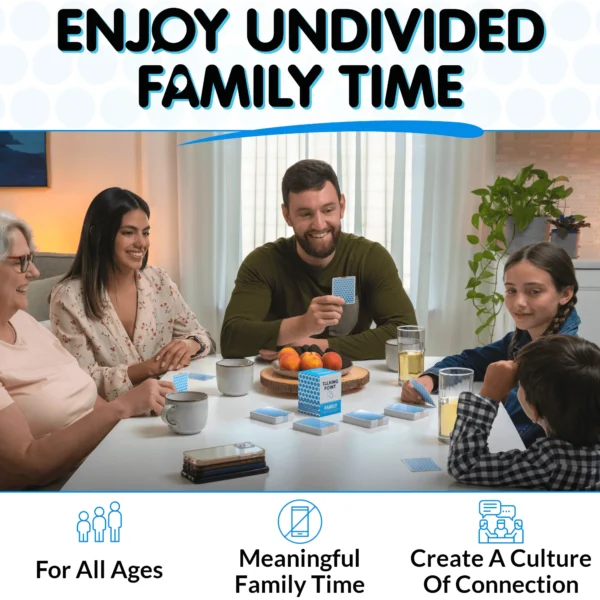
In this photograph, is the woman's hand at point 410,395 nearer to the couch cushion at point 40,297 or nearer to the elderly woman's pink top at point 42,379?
the elderly woman's pink top at point 42,379

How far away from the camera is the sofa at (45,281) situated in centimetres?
155

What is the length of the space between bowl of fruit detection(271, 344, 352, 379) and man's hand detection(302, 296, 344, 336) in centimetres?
16

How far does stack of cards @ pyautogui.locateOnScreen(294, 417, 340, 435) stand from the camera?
1.38m

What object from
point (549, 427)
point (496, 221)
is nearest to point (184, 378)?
point (549, 427)

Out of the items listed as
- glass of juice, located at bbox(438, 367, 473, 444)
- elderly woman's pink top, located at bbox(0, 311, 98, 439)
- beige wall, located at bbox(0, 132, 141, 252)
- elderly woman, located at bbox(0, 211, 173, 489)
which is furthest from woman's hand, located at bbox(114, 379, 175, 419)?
glass of juice, located at bbox(438, 367, 473, 444)

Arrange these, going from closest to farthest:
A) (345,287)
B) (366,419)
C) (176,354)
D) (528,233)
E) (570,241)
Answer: (366,419) < (176,354) < (345,287) < (570,241) < (528,233)

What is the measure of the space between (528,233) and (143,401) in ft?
4.17

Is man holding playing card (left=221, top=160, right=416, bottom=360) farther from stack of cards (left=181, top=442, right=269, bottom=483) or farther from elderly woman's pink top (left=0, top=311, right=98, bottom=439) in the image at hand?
stack of cards (left=181, top=442, right=269, bottom=483)

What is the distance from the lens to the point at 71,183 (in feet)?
5.10

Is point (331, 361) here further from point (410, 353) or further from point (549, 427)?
point (549, 427)

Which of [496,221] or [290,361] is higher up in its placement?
[496,221]

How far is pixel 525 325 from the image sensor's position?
1.52m
